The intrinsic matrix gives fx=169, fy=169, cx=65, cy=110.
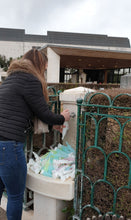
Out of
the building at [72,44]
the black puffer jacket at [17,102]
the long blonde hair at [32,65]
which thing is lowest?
the black puffer jacket at [17,102]

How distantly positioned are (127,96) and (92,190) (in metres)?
0.94

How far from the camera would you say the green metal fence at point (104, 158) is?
4.76 feet

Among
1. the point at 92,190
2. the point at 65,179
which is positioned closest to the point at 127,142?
the point at 92,190

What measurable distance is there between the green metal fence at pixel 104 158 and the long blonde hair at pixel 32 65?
443 mm

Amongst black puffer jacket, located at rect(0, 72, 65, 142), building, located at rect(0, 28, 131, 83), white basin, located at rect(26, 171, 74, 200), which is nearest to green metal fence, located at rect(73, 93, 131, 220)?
white basin, located at rect(26, 171, 74, 200)

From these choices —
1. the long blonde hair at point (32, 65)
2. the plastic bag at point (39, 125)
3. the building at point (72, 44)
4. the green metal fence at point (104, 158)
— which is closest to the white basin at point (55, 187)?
the green metal fence at point (104, 158)

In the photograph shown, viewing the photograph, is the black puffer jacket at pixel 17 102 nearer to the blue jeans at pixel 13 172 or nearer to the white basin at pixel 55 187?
the blue jeans at pixel 13 172

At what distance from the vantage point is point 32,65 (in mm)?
1495

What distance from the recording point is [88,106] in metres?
1.62

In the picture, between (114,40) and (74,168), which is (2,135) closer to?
(74,168)

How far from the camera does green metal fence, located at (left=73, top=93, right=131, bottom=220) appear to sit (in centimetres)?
145

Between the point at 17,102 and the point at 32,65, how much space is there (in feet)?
1.22

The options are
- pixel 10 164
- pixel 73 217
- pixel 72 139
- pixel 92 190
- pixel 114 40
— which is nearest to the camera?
pixel 10 164

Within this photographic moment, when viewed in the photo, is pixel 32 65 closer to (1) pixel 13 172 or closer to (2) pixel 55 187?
(1) pixel 13 172
